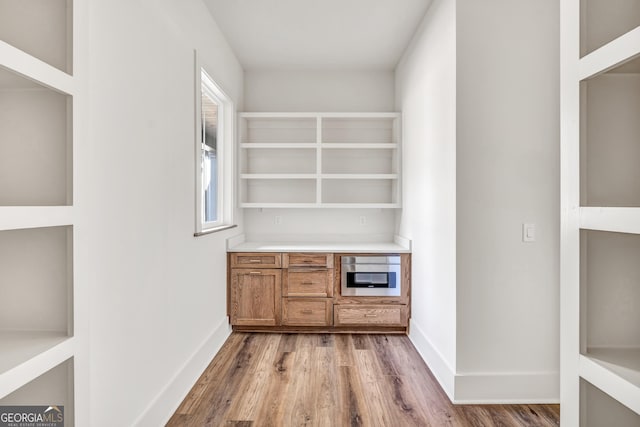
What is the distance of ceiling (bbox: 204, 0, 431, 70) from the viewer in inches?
118

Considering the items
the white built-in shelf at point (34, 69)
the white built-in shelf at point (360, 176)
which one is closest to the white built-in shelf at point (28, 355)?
the white built-in shelf at point (34, 69)

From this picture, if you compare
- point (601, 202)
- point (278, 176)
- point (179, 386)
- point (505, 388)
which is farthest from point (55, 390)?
point (278, 176)

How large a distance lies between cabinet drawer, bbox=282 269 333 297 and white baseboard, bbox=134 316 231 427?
78 centimetres

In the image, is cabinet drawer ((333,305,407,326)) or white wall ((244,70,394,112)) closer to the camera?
cabinet drawer ((333,305,407,326))

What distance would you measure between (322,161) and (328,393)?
8.83 feet

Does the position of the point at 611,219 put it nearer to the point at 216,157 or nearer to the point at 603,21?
the point at 603,21

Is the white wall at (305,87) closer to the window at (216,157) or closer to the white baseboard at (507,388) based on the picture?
the window at (216,157)

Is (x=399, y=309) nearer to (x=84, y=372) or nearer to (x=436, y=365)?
(x=436, y=365)

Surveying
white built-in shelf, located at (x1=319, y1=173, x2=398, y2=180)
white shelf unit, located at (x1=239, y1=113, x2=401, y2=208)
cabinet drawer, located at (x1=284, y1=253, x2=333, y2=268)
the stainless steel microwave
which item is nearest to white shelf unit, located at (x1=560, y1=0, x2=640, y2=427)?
the stainless steel microwave

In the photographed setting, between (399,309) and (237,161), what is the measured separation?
2310 millimetres

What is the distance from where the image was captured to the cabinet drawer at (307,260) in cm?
375

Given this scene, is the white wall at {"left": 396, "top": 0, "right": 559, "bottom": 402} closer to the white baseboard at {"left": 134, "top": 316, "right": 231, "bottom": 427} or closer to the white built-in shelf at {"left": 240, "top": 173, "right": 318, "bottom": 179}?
the white baseboard at {"left": 134, "top": 316, "right": 231, "bottom": 427}

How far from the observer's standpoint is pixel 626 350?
92cm

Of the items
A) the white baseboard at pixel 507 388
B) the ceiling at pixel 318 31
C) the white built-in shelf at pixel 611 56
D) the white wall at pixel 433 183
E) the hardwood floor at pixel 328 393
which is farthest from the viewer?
the ceiling at pixel 318 31
